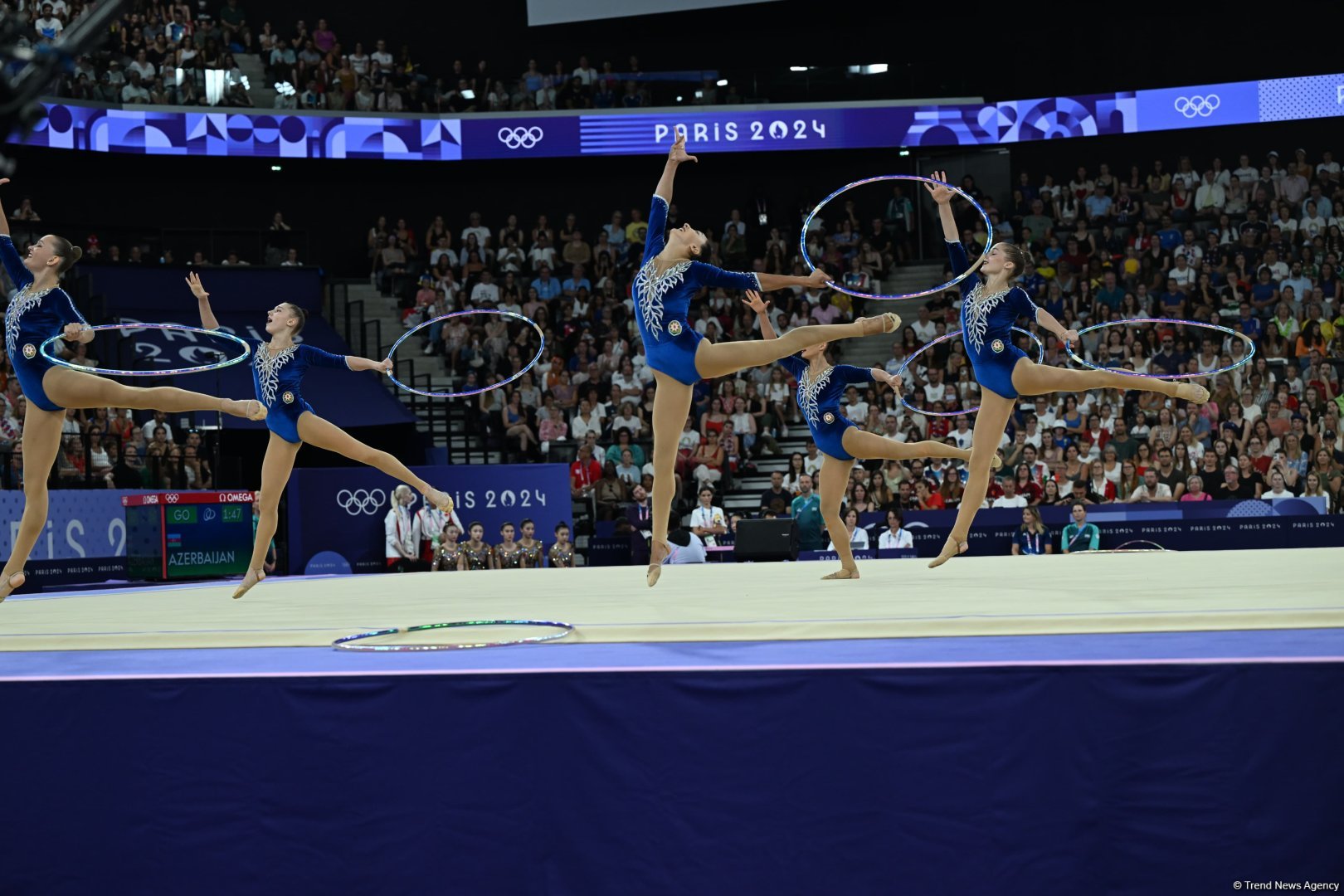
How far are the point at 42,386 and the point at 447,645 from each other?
3990 mm

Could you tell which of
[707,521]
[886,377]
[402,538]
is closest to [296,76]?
[402,538]

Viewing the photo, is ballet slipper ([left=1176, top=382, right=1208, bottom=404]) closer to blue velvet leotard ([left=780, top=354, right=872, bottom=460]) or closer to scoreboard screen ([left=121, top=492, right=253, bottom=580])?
blue velvet leotard ([left=780, top=354, right=872, bottom=460])

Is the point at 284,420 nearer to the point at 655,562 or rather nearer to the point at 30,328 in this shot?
the point at 30,328

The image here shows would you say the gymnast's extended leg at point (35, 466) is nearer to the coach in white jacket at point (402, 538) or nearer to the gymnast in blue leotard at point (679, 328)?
the gymnast in blue leotard at point (679, 328)

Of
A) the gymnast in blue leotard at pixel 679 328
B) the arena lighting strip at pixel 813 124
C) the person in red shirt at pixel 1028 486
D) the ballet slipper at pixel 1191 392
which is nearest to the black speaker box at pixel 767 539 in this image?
the person in red shirt at pixel 1028 486

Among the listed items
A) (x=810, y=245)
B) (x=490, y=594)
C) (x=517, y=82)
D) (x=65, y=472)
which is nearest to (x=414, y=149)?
(x=517, y=82)

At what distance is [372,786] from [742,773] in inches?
41.9

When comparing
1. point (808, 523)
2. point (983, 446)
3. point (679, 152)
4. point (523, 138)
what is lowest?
point (808, 523)

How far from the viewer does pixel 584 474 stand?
16.5 meters

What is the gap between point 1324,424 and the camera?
15.4 m

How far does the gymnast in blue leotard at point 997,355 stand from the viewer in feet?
25.2

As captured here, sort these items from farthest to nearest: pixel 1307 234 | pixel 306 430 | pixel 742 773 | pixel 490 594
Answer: pixel 1307 234 < pixel 306 430 < pixel 490 594 < pixel 742 773

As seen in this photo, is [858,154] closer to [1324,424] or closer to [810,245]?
[810,245]

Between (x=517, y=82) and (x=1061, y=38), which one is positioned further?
(x=1061, y=38)
